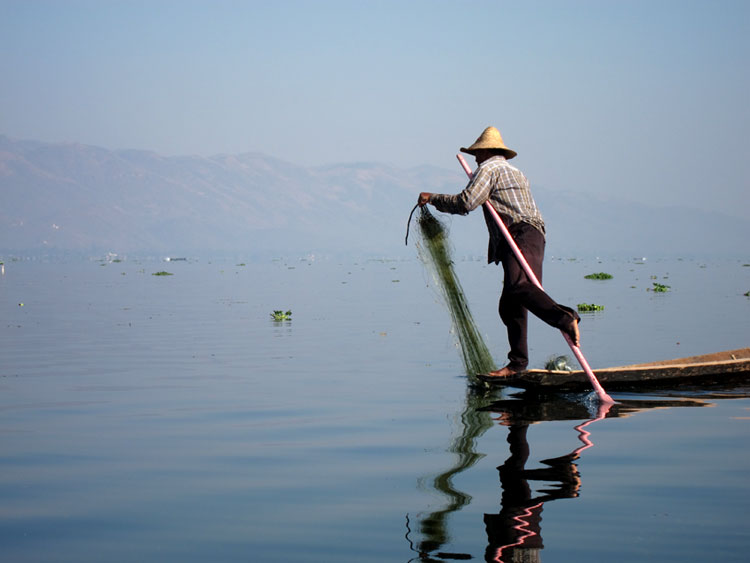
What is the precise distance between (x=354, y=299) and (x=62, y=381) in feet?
58.1

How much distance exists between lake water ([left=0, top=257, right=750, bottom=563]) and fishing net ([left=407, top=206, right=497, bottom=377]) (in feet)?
1.19

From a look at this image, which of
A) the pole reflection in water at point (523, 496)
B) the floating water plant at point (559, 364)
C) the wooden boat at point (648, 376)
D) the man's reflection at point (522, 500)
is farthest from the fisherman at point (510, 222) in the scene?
the man's reflection at point (522, 500)

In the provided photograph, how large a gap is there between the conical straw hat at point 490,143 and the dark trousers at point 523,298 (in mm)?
892

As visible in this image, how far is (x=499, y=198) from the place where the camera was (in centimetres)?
995

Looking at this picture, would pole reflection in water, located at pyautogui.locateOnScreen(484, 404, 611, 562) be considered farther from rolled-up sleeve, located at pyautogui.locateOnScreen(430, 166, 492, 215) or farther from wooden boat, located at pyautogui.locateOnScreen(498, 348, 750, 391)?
rolled-up sleeve, located at pyautogui.locateOnScreen(430, 166, 492, 215)

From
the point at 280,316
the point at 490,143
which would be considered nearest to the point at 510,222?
the point at 490,143

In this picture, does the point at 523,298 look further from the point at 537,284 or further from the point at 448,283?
the point at 448,283

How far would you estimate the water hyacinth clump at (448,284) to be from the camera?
10.8 meters

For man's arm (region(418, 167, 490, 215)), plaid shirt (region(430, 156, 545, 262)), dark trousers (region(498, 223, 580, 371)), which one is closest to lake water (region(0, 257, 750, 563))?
dark trousers (region(498, 223, 580, 371))

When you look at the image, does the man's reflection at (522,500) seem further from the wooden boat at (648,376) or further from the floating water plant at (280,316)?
the floating water plant at (280,316)

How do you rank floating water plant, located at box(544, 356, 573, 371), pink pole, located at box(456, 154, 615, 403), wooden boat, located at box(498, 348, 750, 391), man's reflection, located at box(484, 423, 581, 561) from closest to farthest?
man's reflection, located at box(484, 423, 581, 561) < pink pole, located at box(456, 154, 615, 403) < wooden boat, located at box(498, 348, 750, 391) < floating water plant, located at box(544, 356, 573, 371)

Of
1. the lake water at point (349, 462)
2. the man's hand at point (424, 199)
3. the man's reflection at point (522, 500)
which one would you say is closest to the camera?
the man's reflection at point (522, 500)

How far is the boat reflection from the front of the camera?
A: 15.2 feet

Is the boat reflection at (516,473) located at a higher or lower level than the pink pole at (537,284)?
lower
